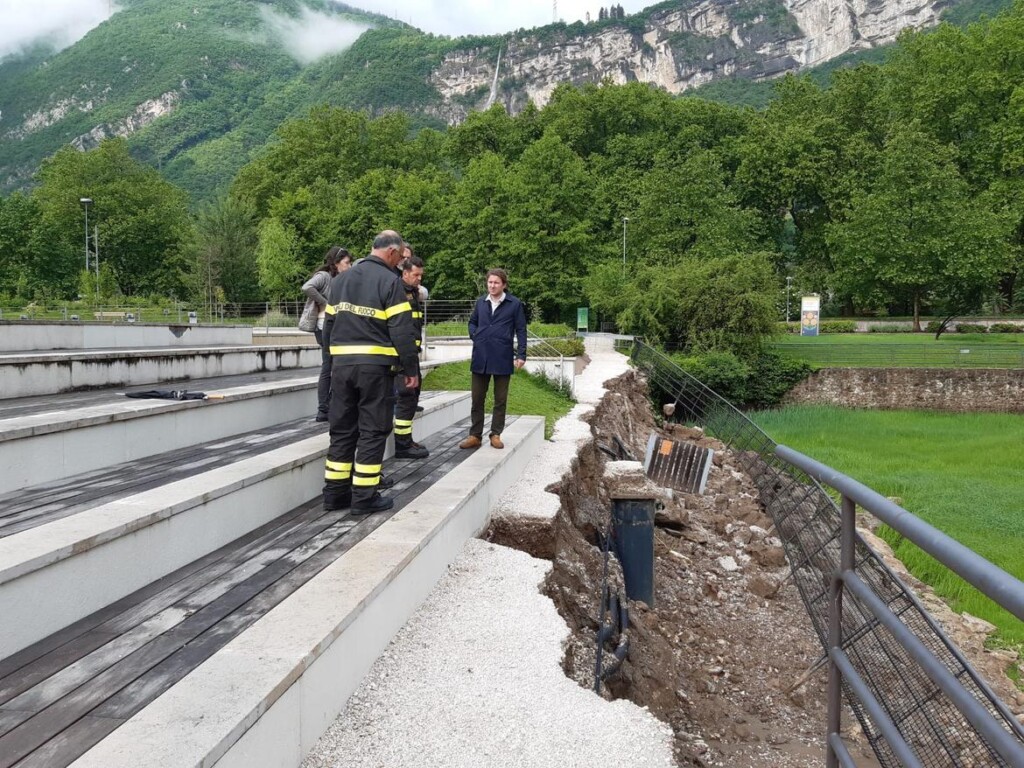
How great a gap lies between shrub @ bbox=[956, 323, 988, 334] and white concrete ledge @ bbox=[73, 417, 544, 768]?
43.4 metres

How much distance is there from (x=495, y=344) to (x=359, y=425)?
109 inches

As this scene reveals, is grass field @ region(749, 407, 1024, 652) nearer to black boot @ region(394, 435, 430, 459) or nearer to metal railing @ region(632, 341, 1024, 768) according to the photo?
metal railing @ region(632, 341, 1024, 768)

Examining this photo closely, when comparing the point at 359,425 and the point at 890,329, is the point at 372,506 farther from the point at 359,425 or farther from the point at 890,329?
the point at 890,329

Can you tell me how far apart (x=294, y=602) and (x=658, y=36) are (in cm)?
18775

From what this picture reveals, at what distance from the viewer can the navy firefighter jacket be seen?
282 inches

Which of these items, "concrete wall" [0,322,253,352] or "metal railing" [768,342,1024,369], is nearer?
"concrete wall" [0,322,253,352]

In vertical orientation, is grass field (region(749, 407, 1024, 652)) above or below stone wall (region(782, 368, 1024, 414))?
below

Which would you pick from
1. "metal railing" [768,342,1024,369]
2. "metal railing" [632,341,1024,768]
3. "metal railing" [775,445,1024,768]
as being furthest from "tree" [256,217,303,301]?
"metal railing" [775,445,1024,768]

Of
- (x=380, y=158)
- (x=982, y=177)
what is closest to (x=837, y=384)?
(x=982, y=177)

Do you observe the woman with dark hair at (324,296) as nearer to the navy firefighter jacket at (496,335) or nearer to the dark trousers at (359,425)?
the navy firefighter jacket at (496,335)

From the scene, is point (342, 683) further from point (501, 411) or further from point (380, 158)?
point (380, 158)

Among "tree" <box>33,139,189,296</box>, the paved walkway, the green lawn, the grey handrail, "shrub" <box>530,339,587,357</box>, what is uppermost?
"tree" <box>33,139,189,296</box>

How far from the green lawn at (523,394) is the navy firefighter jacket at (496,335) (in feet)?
10.9

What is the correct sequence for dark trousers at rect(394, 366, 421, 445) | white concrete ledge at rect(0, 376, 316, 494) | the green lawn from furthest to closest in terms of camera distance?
the green lawn, dark trousers at rect(394, 366, 421, 445), white concrete ledge at rect(0, 376, 316, 494)
